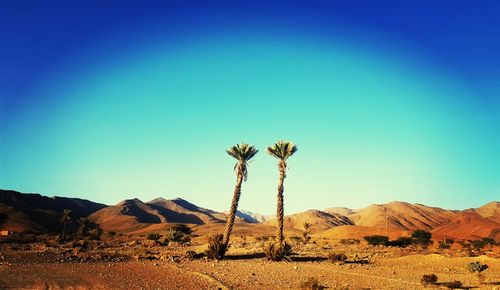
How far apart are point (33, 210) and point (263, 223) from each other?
7162 cm

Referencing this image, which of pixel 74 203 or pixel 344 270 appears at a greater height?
pixel 74 203

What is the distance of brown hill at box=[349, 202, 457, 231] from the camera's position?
116287mm

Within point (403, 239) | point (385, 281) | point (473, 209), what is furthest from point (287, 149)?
point (473, 209)

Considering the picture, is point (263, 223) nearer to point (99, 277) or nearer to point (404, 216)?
point (404, 216)

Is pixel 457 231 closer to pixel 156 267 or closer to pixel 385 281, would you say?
pixel 385 281

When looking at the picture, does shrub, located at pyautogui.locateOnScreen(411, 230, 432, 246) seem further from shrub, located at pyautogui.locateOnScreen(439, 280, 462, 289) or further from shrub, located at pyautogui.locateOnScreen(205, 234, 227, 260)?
shrub, located at pyautogui.locateOnScreen(205, 234, 227, 260)

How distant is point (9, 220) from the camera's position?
76.1 m

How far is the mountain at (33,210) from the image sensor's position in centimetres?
7579

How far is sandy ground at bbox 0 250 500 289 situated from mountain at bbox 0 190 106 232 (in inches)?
2351

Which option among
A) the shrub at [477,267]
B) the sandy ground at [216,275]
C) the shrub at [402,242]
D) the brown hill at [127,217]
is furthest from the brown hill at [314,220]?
the sandy ground at [216,275]

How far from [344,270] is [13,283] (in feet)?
58.0

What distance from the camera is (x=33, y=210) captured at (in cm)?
9412

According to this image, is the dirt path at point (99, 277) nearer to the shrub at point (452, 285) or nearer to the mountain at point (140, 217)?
the shrub at point (452, 285)

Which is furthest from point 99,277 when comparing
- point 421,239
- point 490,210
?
point 490,210
